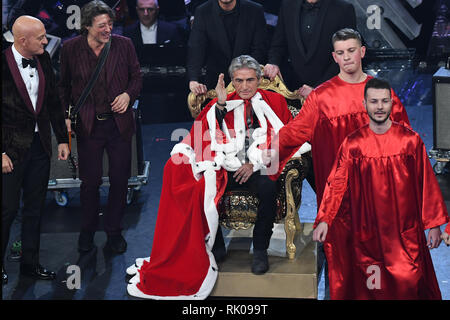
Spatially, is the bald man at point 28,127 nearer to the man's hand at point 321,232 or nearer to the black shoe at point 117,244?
the black shoe at point 117,244

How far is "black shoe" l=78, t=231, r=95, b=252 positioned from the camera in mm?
4879

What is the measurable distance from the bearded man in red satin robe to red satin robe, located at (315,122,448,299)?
0.59 m

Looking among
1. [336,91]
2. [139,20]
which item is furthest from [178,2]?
[336,91]

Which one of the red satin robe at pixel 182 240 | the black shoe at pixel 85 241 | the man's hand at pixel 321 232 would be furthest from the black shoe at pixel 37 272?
the man's hand at pixel 321 232

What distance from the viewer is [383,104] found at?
11.9 ft

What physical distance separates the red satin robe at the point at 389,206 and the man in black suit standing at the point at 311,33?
40.3 inches

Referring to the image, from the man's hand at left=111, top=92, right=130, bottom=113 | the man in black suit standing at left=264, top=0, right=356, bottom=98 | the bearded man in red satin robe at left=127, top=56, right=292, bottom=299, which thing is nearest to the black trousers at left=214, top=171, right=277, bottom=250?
the bearded man in red satin robe at left=127, top=56, right=292, bottom=299

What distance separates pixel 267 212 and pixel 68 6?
4132 millimetres

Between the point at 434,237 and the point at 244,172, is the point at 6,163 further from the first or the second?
the point at 434,237

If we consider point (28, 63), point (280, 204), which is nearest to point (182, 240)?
point (280, 204)

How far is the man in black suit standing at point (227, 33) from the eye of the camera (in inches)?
194

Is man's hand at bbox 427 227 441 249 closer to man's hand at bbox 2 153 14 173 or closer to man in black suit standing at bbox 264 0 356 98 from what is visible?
man in black suit standing at bbox 264 0 356 98

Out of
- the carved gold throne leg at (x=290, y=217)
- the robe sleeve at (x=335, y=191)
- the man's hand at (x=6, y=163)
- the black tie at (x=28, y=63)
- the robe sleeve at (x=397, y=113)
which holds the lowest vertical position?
the carved gold throne leg at (x=290, y=217)

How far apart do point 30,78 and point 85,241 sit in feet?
3.86
